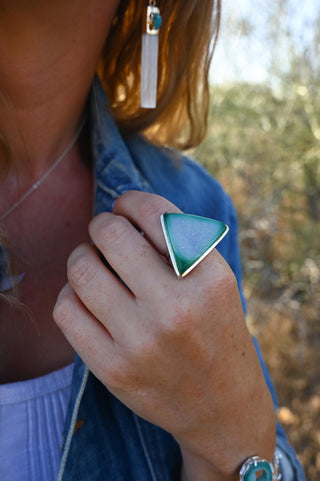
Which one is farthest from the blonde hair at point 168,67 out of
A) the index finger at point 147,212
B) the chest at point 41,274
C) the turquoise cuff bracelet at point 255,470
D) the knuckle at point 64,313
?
the turquoise cuff bracelet at point 255,470

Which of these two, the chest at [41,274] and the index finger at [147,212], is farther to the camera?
the chest at [41,274]

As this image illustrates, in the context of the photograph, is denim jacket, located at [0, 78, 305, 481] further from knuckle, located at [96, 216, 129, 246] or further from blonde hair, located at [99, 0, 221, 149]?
knuckle, located at [96, 216, 129, 246]

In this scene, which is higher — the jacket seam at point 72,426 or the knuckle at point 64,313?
the knuckle at point 64,313

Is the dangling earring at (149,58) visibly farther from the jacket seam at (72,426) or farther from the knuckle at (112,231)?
the jacket seam at (72,426)

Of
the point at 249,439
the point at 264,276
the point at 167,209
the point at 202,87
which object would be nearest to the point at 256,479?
the point at 249,439

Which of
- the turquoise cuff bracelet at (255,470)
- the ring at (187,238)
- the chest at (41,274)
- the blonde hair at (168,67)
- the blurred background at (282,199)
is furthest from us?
the blurred background at (282,199)

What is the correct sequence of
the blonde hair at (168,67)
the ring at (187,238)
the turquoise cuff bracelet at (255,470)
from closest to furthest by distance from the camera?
1. the ring at (187,238)
2. the turquoise cuff bracelet at (255,470)
3. the blonde hair at (168,67)

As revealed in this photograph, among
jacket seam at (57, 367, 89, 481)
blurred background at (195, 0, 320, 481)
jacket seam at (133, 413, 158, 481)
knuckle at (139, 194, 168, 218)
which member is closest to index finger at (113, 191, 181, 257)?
knuckle at (139, 194, 168, 218)

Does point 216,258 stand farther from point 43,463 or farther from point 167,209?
point 43,463

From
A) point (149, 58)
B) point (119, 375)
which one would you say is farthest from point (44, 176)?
point (119, 375)
